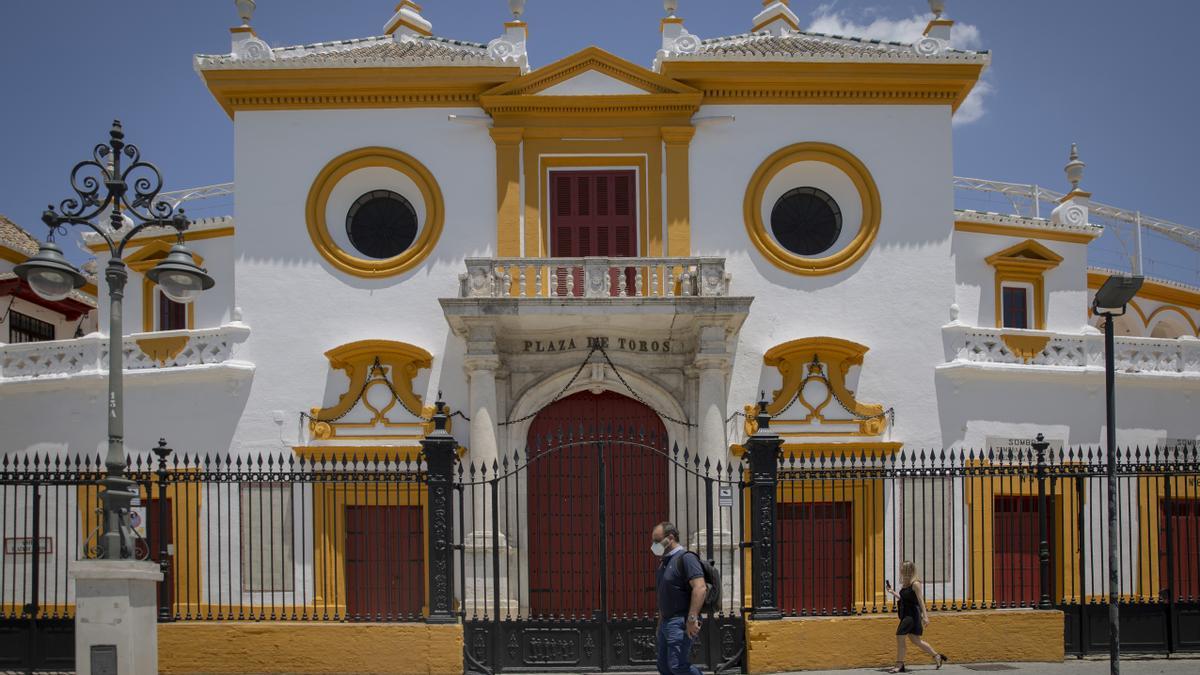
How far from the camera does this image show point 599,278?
1730cm

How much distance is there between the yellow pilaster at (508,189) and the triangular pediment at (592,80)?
0.69 metres

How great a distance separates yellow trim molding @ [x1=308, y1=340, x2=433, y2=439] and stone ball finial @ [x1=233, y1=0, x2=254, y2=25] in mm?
5819

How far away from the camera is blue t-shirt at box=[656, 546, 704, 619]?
1086 centimetres

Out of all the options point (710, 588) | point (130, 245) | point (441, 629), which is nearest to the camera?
point (710, 588)

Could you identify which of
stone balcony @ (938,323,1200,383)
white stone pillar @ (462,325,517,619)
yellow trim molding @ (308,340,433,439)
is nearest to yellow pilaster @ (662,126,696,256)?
white stone pillar @ (462,325,517,619)

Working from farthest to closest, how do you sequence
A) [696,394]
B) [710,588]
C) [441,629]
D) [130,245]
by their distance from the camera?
[130,245] → [696,394] → [441,629] → [710,588]

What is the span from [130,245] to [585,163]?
26.8 feet

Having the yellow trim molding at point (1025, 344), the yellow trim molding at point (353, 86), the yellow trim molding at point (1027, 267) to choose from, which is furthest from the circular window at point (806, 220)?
the yellow trim molding at point (353, 86)

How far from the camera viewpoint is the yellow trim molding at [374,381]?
18531 millimetres

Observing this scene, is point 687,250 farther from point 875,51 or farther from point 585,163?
point 875,51

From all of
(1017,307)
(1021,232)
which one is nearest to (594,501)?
(1017,307)

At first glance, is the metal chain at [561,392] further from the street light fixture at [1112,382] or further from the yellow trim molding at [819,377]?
the street light fixture at [1112,382]

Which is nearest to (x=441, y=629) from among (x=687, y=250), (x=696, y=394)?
(x=696, y=394)

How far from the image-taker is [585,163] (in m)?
19.2
